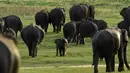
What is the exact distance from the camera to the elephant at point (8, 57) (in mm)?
6090

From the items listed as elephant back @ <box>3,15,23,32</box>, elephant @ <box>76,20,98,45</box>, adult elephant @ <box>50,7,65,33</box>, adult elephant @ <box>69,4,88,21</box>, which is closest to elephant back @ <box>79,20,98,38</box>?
elephant @ <box>76,20,98,45</box>

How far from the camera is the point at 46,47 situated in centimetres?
3412

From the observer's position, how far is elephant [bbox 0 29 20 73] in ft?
20.0

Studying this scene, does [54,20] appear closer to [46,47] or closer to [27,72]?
[46,47]

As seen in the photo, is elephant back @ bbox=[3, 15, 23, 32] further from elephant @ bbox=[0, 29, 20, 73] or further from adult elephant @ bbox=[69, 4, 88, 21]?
elephant @ bbox=[0, 29, 20, 73]

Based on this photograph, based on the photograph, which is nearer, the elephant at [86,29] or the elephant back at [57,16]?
the elephant at [86,29]

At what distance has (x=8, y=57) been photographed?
6.13 m

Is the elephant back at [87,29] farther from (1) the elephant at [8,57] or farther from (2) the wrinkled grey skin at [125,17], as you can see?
(1) the elephant at [8,57]

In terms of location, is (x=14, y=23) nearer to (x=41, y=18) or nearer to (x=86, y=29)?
(x=41, y=18)

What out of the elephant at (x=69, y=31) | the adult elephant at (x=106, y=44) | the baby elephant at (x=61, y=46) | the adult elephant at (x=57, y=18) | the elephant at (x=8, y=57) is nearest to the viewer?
the elephant at (x=8, y=57)

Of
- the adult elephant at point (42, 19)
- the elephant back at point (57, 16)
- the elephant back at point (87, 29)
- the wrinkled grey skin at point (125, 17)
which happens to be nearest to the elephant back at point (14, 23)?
the elephant back at point (87, 29)

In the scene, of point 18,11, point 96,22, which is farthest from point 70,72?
point 18,11

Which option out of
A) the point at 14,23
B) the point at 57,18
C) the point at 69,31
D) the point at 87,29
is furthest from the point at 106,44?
the point at 57,18

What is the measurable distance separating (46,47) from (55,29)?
38.9 ft
